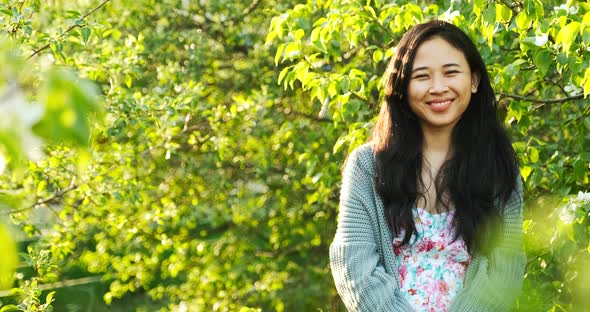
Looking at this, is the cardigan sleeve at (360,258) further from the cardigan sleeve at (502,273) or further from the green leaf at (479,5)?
the green leaf at (479,5)

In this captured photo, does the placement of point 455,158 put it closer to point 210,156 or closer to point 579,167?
point 579,167

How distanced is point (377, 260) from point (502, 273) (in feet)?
1.21

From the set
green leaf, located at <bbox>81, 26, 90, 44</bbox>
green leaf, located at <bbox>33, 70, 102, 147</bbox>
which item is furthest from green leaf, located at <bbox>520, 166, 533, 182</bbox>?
green leaf, located at <bbox>33, 70, 102, 147</bbox>

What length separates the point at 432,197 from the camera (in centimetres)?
265

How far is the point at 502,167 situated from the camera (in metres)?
2.74

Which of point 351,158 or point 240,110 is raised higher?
point 351,158

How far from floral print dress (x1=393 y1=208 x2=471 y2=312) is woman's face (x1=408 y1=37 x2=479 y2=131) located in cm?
30

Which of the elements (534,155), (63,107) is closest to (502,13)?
(534,155)

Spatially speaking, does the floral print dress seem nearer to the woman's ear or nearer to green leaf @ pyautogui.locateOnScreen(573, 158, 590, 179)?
the woman's ear

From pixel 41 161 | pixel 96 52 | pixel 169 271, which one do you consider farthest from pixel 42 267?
pixel 169 271

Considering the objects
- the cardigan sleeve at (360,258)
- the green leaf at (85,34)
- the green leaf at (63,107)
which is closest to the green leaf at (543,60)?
the cardigan sleeve at (360,258)

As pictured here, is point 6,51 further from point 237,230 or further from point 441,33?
point 237,230

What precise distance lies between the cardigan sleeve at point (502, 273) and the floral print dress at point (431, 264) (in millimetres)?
41

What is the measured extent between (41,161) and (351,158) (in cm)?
217
